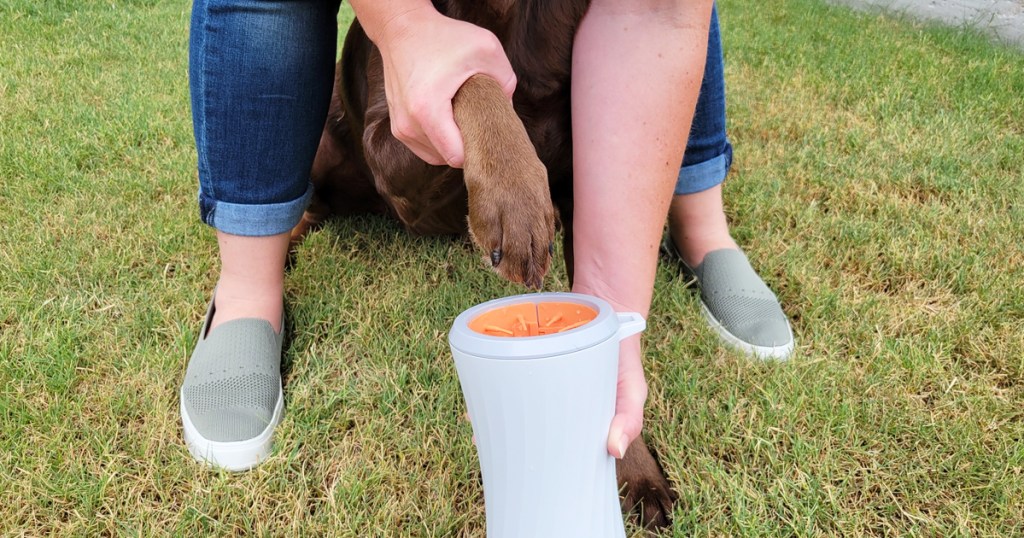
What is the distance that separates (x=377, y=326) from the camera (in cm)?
193

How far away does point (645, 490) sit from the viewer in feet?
4.56

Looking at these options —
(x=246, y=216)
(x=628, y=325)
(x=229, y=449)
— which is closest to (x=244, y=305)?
(x=246, y=216)

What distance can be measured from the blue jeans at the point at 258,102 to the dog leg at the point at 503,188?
0.60 m

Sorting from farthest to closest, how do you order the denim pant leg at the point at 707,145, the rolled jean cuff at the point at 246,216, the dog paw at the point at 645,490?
the denim pant leg at the point at 707,145 → the rolled jean cuff at the point at 246,216 → the dog paw at the point at 645,490

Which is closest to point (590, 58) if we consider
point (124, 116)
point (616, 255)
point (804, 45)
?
point (616, 255)

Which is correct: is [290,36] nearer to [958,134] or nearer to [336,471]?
[336,471]

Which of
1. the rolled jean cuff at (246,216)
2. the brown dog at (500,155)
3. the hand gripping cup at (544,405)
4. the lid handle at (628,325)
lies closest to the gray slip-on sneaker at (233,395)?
the rolled jean cuff at (246,216)

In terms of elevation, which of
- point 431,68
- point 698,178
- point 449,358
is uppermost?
point 431,68

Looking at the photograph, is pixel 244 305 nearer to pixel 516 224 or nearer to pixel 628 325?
pixel 516 224

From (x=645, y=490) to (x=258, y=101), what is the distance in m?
1.17

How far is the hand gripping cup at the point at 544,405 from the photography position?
98 centimetres

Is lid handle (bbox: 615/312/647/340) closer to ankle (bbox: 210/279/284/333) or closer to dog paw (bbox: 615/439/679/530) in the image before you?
dog paw (bbox: 615/439/679/530)

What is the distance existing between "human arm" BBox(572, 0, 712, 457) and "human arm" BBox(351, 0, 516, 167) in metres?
0.26

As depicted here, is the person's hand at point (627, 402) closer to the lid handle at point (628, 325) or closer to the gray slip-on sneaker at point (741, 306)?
the lid handle at point (628, 325)
